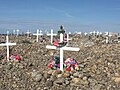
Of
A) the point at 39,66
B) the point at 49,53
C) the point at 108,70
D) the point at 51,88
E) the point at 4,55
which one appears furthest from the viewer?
the point at 49,53

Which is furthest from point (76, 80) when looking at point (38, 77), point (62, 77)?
point (38, 77)

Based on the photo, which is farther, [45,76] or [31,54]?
[31,54]

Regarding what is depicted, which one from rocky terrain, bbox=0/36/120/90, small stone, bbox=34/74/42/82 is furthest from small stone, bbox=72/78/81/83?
small stone, bbox=34/74/42/82

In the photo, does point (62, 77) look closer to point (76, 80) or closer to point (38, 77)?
point (76, 80)

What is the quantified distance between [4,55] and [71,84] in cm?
892

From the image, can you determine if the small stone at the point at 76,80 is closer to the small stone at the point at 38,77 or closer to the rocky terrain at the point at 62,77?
the rocky terrain at the point at 62,77

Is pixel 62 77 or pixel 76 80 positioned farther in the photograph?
pixel 62 77

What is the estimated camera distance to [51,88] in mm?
13227

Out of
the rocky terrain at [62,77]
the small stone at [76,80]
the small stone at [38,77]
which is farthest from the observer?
the small stone at [38,77]

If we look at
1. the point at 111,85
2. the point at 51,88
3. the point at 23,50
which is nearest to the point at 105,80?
the point at 111,85

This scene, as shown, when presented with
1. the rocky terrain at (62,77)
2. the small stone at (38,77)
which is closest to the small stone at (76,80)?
the rocky terrain at (62,77)

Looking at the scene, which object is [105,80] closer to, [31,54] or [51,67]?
[51,67]

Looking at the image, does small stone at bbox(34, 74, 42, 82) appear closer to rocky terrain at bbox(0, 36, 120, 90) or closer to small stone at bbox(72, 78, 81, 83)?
rocky terrain at bbox(0, 36, 120, 90)

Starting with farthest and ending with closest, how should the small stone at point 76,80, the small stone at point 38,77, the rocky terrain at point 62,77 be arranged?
the small stone at point 38,77 < the small stone at point 76,80 < the rocky terrain at point 62,77
